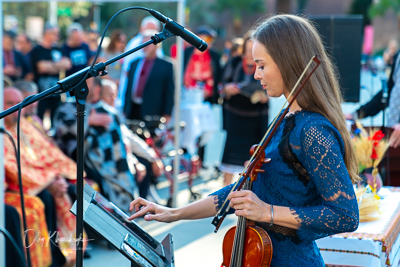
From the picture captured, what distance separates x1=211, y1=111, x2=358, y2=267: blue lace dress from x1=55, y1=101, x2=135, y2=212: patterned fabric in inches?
120

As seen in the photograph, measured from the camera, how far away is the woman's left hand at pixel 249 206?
1.64 m

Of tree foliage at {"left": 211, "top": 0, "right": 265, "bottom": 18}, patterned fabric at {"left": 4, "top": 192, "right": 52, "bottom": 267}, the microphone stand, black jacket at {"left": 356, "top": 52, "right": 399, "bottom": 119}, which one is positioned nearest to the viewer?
the microphone stand

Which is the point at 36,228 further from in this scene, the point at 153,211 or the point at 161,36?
the point at 161,36

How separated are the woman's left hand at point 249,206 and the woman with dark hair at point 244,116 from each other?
4.03 meters

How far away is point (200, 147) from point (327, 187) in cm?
603

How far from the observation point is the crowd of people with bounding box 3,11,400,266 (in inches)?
65.9

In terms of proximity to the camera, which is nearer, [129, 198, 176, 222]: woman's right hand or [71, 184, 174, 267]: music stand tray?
[71, 184, 174, 267]: music stand tray

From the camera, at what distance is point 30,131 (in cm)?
433

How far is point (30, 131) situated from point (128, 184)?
0.98 meters

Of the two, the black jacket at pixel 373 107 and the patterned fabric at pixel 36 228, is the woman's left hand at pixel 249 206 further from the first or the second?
the black jacket at pixel 373 107

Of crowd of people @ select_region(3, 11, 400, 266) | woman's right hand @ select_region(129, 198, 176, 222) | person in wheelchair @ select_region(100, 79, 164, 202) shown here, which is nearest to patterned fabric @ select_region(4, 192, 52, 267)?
crowd of people @ select_region(3, 11, 400, 266)

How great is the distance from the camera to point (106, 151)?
185 inches

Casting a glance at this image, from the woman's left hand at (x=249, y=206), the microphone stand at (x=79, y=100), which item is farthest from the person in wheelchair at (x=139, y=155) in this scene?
the woman's left hand at (x=249, y=206)

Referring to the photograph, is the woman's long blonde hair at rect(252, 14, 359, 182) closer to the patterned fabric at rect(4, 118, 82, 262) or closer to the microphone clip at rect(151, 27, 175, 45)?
the microphone clip at rect(151, 27, 175, 45)
